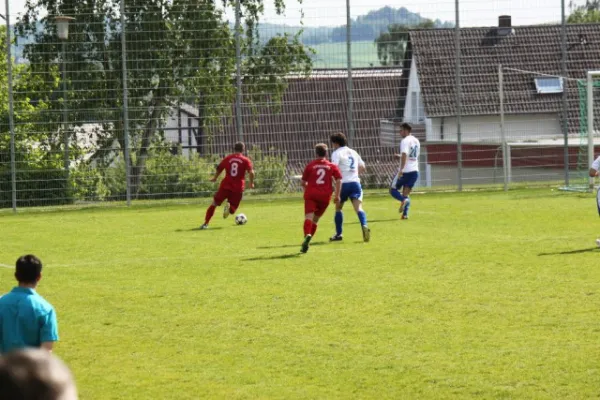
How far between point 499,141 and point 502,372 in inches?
984

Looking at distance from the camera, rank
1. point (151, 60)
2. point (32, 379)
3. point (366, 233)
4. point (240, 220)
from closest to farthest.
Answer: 1. point (32, 379)
2. point (366, 233)
3. point (240, 220)
4. point (151, 60)

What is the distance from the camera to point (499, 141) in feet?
107

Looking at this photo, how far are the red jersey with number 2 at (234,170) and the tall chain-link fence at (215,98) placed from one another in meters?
6.66

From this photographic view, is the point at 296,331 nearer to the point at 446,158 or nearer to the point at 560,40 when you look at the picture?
the point at 446,158

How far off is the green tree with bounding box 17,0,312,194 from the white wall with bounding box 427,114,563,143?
4.85 metres

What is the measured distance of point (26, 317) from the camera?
612 cm

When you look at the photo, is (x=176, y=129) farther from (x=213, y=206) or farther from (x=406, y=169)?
(x=406, y=169)

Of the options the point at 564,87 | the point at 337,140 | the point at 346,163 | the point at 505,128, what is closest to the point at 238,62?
the point at 505,128

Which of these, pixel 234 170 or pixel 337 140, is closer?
pixel 337 140

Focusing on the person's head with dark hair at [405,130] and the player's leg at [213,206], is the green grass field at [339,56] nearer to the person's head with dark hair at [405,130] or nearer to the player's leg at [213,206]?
the person's head with dark hair at [405,130]

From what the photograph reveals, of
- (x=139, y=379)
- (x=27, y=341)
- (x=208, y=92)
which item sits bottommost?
(x=139, y=379)

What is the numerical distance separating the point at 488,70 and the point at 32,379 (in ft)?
102

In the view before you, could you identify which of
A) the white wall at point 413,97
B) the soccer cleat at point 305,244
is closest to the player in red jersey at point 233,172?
the soccer cleat at point 305,244

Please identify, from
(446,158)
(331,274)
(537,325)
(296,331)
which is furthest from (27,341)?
(446,158)
